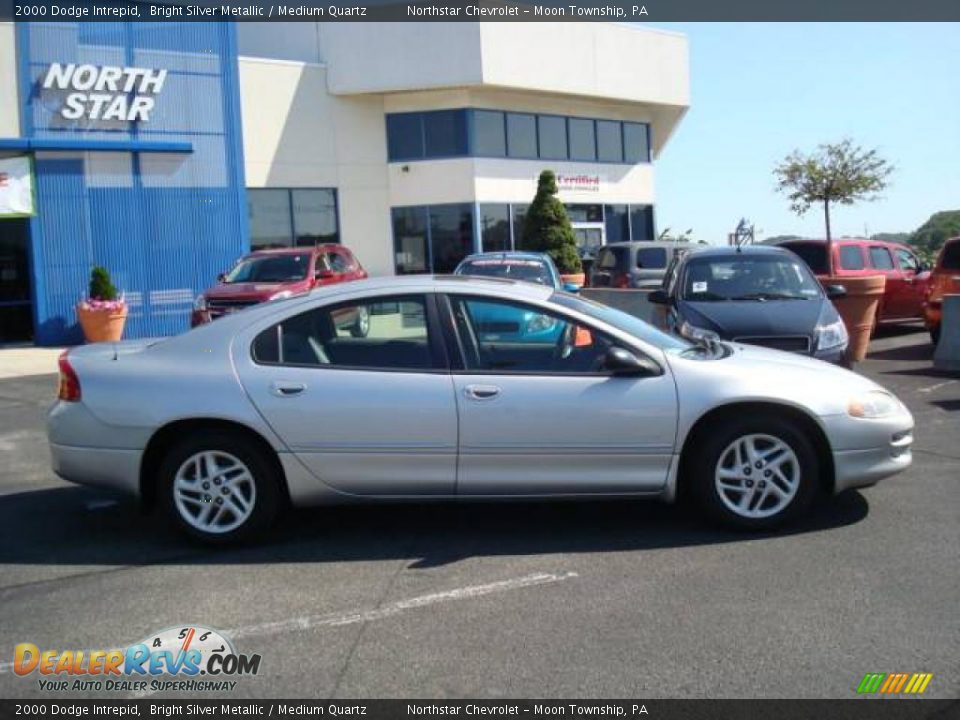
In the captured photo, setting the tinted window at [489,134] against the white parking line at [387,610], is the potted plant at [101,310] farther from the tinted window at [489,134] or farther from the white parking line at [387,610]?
the white parking line at [387,610]

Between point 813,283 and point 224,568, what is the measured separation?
7.24m

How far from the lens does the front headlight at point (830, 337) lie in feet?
28.8

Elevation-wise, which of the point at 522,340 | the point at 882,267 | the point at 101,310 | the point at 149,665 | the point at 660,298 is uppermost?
the point at 882,267

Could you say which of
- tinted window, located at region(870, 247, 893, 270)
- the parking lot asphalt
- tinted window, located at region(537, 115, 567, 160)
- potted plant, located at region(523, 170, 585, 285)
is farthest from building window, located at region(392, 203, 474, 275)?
the parking lot asphalt

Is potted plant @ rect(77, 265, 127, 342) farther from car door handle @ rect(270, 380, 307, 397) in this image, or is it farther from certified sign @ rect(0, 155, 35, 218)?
car door handle @ rect(270, 380, 307, 397)

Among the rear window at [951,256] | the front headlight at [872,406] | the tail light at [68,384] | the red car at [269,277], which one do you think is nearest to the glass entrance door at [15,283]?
the red car at [269,277]

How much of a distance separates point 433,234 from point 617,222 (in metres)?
6.61

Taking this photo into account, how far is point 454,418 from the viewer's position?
523 cm

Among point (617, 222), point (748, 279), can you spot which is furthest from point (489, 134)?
point (748, 279)

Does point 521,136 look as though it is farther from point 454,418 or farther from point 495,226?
point 454,418

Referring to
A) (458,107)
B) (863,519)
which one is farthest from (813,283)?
(458,107)

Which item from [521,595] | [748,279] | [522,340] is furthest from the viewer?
[748,279]

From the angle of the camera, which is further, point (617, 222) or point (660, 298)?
point (617, 222)

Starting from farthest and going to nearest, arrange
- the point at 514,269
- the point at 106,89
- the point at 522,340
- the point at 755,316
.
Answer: the point at 106,89
the point at 514,269
the point at 755,316
the point at 522,340
